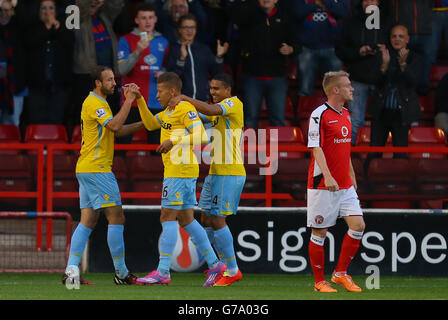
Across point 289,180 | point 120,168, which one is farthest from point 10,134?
point 289,180

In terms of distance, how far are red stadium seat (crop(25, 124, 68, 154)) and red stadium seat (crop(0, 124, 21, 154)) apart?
0.16 metres

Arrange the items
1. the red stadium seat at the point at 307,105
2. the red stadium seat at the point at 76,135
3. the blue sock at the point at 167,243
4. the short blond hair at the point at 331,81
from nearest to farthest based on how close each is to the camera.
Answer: the short blond hair at the point at 331,81 < the blue sock at the point at 167,243 < the red stadium seat at the point at 76,135 < the red stadium seat at the point at 307,105

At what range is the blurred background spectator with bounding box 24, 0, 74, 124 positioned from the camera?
43.4ft

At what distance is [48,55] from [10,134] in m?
1.15

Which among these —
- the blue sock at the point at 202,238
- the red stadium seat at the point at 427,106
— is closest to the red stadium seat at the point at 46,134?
the blue sock at the point at 202,238

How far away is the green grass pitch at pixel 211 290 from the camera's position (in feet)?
27.4

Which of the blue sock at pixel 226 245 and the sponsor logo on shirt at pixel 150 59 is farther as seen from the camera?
the sponsor logo on shirt at pixel 150 59

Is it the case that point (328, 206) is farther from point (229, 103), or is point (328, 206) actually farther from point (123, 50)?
point (123, 50)

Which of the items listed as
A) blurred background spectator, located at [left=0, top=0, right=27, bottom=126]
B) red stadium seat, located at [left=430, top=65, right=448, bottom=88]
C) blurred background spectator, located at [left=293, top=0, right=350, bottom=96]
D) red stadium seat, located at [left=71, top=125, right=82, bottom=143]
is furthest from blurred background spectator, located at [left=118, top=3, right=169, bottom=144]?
red stadium seat, located at [left=430, top=65, right=448, bottom=88]

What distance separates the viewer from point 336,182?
884 centimetres

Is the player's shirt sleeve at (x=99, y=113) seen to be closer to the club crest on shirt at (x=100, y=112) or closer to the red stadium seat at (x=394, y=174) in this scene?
the club crest on shirt at (x=100, y=112)

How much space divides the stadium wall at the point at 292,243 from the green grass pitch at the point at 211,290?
1.06ft

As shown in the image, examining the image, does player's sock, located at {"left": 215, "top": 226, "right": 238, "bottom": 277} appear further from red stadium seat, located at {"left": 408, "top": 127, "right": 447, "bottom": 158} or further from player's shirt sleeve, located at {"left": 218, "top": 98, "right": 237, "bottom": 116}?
red stadium seat, located at {"left": 408, "top": 127, "right": 447, "bottom": 158}

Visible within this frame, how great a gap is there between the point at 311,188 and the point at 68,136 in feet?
20.0
